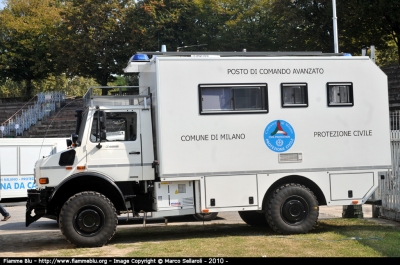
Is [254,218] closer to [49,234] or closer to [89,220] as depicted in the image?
[89,220]

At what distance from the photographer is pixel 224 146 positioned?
38.3 ft

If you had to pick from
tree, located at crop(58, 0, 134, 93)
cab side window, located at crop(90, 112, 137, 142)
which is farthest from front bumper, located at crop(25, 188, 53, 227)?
tree, located at crop(58, 0, 134, 93)

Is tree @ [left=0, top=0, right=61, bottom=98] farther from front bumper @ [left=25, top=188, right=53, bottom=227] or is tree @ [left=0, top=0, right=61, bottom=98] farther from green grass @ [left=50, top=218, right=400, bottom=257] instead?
front bumper @ [left=25, top=188, right=53, bottom=227]

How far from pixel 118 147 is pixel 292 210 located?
12.1ft

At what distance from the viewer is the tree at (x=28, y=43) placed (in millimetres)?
59250

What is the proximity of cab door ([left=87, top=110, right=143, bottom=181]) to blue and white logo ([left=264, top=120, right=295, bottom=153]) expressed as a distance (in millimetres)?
2578

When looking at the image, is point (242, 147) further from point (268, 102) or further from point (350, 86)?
point (350, 86)

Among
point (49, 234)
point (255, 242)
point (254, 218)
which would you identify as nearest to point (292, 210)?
point (255, 242)

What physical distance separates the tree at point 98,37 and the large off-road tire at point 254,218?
129ft

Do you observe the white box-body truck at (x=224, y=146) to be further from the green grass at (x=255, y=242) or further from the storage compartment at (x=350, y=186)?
the green grass at (x=255, y=242)

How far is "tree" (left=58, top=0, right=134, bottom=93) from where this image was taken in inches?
2044

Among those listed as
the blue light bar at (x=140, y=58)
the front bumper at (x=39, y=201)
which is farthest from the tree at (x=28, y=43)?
the front bumper at (x=39, y=201)

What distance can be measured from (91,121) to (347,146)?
5.22 metres

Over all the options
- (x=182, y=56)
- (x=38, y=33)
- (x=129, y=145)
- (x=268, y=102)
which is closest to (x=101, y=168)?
(x=129, y=145)
